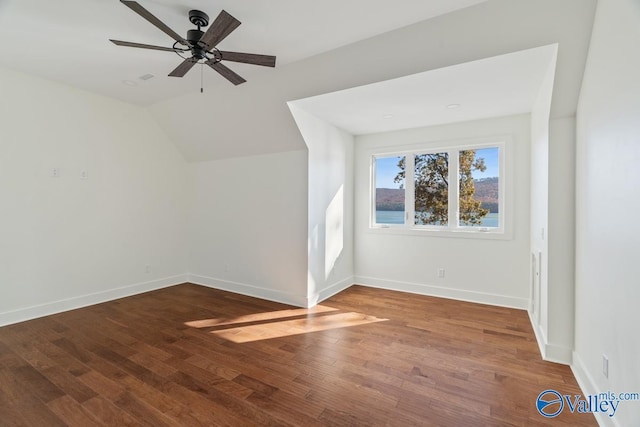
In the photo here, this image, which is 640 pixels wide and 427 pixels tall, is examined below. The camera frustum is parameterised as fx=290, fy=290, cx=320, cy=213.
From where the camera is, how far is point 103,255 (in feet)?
13.3

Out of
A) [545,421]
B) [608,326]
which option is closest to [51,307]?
[545,421]

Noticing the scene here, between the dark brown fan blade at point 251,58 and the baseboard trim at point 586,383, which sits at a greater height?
the dark brown fan blade at point 251,58

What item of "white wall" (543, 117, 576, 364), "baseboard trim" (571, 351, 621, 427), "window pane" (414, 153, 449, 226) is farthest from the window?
"baseboard trim" (571, 351, 621, 427)

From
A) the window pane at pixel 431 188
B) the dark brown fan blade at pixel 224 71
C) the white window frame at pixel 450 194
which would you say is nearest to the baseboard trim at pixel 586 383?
the white window frame at pixel 450 194

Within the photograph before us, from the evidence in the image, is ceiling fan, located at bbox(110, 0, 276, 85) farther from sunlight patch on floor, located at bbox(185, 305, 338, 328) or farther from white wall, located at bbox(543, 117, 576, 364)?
sunlight patch on floor, located at bbox(185, 305, 338, 328)

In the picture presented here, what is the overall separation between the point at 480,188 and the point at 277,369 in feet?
11.6

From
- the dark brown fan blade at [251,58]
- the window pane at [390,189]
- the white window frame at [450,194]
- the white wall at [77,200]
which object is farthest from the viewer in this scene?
the window pane at [390,189]

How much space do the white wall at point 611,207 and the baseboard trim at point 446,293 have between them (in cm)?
158

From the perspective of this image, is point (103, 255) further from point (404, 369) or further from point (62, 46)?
point (404, 369)

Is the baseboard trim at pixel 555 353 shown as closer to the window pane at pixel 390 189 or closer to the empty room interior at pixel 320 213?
the empty room interior at pixel 320 213

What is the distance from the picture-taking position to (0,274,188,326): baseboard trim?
3287 millimetres

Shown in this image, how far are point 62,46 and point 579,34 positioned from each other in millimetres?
4223

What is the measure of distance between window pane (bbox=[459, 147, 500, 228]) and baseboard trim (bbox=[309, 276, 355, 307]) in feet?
6.42

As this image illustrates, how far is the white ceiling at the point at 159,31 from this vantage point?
6.83ft
